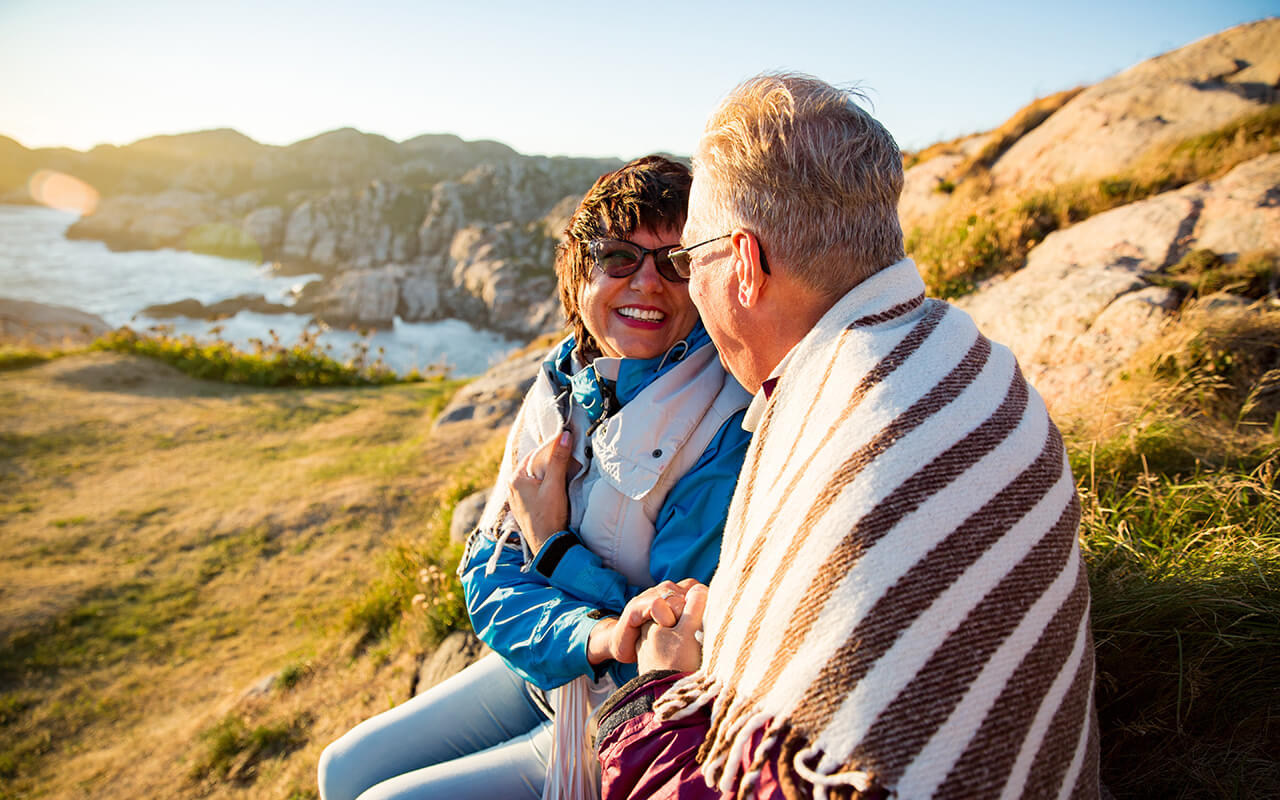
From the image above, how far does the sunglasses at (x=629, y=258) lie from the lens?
6.58ft

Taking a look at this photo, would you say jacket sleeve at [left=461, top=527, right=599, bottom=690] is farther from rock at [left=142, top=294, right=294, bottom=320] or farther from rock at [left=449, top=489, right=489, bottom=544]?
rock at [left=142, top=294, right=294, bottom=320]

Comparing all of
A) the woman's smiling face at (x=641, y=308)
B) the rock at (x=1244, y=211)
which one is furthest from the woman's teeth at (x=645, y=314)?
the rock at (x=1244, y=211)

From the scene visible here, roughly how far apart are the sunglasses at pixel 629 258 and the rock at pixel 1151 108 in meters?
7.19

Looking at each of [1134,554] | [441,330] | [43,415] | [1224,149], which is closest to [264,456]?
[43,415]

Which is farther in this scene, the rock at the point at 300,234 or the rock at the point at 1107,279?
the rock at the point at 300,234

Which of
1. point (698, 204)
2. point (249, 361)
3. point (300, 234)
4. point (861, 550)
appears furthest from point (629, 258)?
point (300, 234)

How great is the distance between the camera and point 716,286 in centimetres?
153

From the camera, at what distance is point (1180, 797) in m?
1.54

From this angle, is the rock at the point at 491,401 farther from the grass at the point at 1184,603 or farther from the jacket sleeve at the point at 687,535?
the grass at the point at 1184,603

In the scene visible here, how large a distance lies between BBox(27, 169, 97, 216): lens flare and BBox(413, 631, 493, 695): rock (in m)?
104

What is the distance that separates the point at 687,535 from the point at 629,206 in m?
1.08

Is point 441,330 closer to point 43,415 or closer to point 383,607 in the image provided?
point 43,415

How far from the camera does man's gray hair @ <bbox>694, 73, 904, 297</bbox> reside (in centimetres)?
131

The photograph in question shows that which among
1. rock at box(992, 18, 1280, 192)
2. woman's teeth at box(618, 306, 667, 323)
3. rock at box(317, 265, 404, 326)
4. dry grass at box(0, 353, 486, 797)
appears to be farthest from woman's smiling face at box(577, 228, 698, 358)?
rock at box(317, 265, 404, 326)
